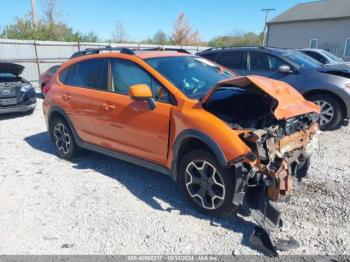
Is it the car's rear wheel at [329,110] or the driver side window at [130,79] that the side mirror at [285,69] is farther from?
the driver side window at [130,79]

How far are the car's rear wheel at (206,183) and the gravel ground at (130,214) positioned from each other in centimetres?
16

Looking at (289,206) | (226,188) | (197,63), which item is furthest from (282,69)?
(226,188)

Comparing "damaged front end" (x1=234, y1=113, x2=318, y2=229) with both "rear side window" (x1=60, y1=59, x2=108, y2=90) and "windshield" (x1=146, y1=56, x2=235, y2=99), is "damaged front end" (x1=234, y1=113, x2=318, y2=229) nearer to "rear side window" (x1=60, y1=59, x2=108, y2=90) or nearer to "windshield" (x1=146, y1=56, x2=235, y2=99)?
"windshield" (x1=146, y1=56, x2=235, y2=99)

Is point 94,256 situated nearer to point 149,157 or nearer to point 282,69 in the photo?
point 149,157

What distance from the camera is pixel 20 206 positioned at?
154 inches

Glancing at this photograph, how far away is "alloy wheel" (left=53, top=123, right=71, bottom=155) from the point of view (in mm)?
5367

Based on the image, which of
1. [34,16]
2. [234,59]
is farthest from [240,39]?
[234,59]

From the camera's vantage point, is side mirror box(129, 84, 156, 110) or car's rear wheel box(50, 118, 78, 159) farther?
car's rear wheel box(50, 118, 78, 159)

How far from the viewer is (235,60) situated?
8.02 metres

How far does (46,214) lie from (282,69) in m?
5.47

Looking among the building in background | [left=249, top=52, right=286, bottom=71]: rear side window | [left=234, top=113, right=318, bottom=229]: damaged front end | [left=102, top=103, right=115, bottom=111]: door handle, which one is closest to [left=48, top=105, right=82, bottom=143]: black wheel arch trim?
[left=102, top=103, right=115, bottom=111]: door handle

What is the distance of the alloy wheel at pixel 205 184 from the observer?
130 inches

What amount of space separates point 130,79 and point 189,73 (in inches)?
31.1

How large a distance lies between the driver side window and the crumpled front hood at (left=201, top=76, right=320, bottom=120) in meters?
0.60
